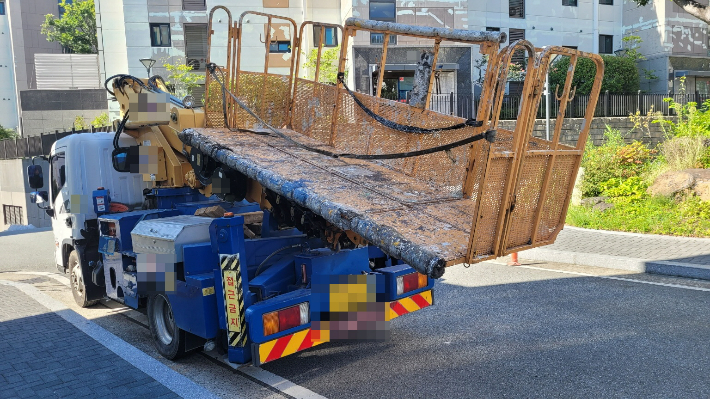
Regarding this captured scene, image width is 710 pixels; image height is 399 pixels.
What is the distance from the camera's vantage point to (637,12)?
30781 millimetres

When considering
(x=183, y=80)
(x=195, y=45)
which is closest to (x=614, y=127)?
(x=183, y=80)

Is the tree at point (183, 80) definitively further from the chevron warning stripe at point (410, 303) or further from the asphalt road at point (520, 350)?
the chevron warning stripe at point (410, 303)

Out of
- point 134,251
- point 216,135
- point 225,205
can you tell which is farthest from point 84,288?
point 216,135

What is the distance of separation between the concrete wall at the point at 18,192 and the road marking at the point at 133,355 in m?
15.7

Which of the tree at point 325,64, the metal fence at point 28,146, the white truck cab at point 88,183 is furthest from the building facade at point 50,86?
the white truck cab at point 88,183

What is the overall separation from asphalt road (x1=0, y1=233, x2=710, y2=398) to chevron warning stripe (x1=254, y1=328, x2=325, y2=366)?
0.36 m

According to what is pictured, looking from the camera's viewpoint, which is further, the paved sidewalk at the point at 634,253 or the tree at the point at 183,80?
the tree at the point at 183,80

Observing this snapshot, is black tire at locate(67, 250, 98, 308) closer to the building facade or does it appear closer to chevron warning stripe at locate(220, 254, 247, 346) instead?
chevron warning stripe at locate(220, 254, 247, 346)

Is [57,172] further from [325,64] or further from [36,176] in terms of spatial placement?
[325,64]

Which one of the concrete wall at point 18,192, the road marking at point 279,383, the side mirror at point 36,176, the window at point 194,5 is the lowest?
the concrete wall at point 18,192

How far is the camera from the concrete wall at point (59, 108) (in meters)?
36.7

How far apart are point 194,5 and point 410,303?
1146 inches

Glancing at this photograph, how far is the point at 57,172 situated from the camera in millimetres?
7500

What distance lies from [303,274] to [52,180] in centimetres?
469
